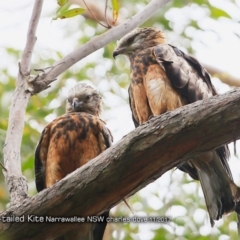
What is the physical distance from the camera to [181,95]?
18.2ft

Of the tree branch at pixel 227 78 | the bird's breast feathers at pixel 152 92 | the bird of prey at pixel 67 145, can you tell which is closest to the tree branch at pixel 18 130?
the bird of prey at pixel 67 145

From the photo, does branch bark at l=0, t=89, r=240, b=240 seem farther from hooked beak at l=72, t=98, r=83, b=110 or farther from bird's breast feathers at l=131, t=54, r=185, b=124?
hooked beak at l=72, t=98, r=83, b=110

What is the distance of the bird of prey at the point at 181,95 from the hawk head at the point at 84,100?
0.64 m

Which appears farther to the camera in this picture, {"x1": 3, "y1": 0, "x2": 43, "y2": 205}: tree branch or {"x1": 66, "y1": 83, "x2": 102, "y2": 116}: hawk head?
{"x1": 66, "y1": 83, "x2": 102, "y2": 116}: hawk head

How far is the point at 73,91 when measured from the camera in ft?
21.6

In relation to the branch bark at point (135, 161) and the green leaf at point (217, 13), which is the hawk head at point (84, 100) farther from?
the branch bark at point (135, 161)

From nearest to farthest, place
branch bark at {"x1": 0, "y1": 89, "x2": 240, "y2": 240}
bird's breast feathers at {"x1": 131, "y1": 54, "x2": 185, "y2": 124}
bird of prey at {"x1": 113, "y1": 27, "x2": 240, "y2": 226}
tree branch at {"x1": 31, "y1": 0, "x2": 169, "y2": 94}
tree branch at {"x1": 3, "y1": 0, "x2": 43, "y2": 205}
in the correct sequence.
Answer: branch bark at {"x1": 0, "y1": 89, "x2": 240, "y2": 240}, tree branch at {"x1": 3, "y1": 0, "x2": 43, "y2": 205}, tree branch at {"x1": 31, "y1": 0, "x2": 169, "y2": 94}, bird of prey at {"x1": 113, "y1": 27, "x2": 240, "y2": 226}, bird's breast feathers at {"x1": 131, "y1": 54, "x2": 185, "y2": 124}

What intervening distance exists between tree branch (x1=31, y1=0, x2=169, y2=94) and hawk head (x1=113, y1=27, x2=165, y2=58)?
119 cm

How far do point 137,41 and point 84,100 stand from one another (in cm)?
86

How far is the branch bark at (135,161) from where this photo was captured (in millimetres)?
3732

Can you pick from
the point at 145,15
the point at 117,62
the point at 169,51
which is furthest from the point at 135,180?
the point at 117,62

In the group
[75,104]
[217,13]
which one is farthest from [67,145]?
[217,13]

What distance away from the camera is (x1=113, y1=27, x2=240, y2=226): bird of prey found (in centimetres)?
518

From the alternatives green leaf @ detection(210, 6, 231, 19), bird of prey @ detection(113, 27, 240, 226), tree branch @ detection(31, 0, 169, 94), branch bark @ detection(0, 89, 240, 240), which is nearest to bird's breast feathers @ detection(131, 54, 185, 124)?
bird of prey @ detection(113, 27, 240, 226)
